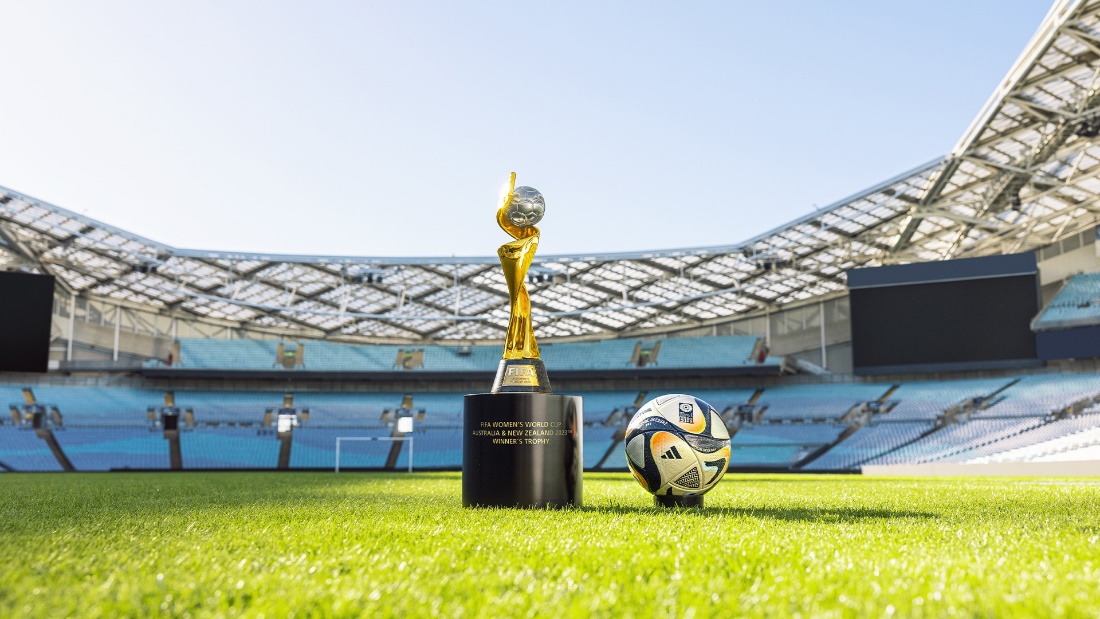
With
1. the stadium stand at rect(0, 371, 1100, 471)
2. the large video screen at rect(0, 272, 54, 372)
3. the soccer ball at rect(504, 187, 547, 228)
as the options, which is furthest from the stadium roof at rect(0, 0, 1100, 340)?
the soccer ball at rect(504, 187, 547, 228)

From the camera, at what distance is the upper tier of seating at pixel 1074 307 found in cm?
3375

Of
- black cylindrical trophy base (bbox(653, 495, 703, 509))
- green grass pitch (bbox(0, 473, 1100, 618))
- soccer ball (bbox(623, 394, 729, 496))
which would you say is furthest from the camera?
black cylindrical trophy base (bbox(653, 495, 703, 509))

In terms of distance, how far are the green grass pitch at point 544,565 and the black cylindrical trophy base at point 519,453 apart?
0.77 metres

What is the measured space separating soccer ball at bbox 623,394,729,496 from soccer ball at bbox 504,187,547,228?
2.39 m

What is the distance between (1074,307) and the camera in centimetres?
3441

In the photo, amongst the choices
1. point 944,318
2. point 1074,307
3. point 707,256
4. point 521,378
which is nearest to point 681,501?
point 521,378

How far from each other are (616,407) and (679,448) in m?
36.3

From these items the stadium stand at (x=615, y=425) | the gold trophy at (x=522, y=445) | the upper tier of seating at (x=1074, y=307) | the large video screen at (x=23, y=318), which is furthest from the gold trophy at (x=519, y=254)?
the large video screen at (x=23, y=318)

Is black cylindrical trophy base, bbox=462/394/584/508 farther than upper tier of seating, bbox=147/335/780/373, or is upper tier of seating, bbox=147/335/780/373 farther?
upper tier of seating, bbox=147/335/780/373

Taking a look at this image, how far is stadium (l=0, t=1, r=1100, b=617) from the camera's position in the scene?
10.9 ft

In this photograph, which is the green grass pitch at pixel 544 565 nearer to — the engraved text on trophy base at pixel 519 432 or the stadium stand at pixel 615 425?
the engraved text on trophy base at pixel 519 432

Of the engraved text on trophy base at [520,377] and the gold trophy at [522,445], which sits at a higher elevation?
the engraved text on trophy base at [520,377]

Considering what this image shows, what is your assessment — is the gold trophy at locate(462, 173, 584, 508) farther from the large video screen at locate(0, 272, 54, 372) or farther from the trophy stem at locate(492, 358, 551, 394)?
the large video screen at locate(0, 272, 54, 372)

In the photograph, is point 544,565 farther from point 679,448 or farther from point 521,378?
point 521,378
